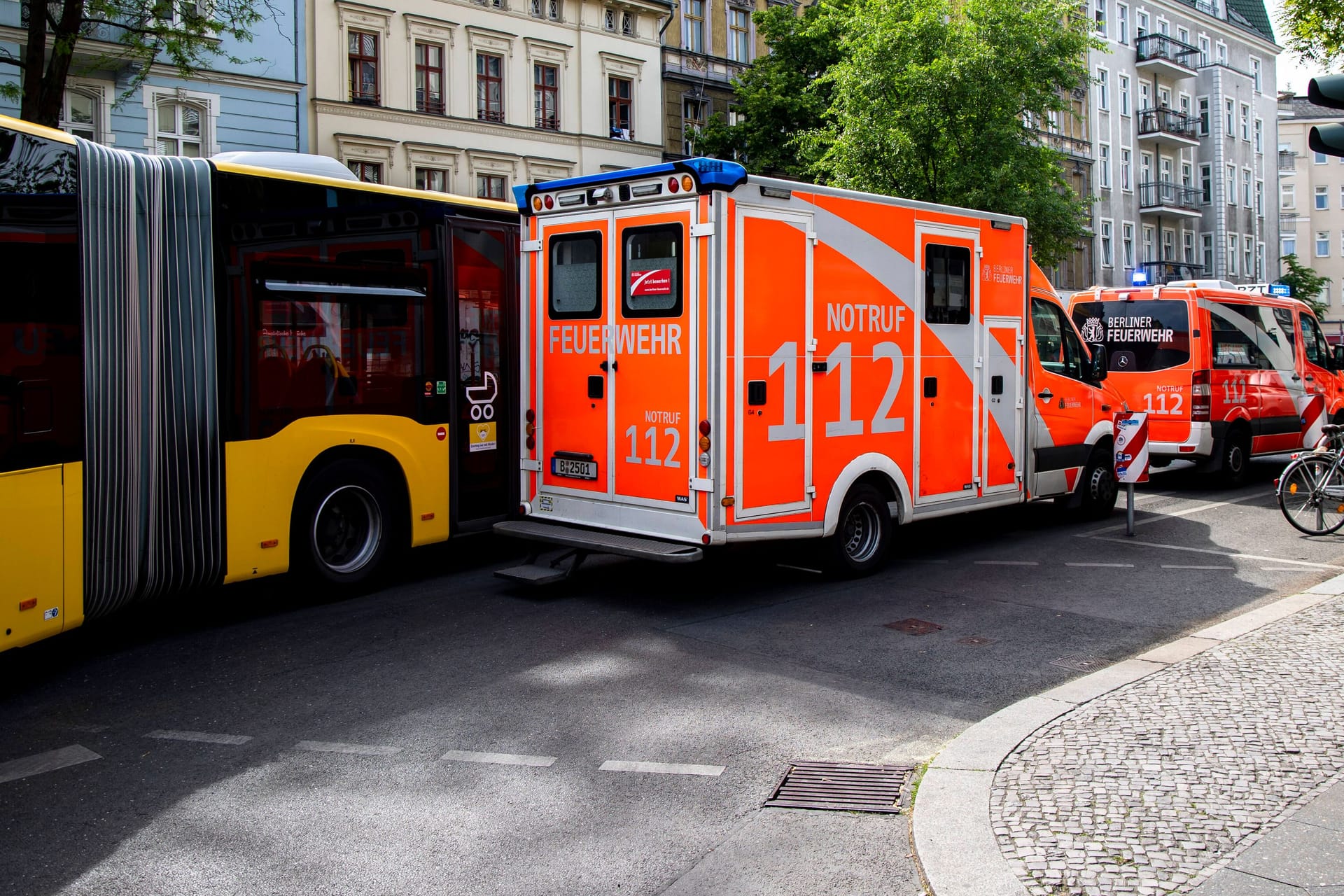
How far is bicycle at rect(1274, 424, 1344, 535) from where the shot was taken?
11422 mm

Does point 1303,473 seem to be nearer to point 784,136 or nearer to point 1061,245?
point 1061,245

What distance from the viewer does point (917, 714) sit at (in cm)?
Answer: 602

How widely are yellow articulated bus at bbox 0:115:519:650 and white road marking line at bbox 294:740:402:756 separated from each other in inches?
75.5

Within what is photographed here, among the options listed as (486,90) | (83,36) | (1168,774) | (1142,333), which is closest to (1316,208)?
(486,90)

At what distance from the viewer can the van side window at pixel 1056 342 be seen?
11.3 m

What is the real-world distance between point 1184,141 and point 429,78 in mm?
38894

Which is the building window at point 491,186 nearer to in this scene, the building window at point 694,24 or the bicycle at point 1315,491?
the building window at point 694,24

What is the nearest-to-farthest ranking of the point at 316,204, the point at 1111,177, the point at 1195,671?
the point at 1195,671 → the point at 316,204 → the point at 1111,177

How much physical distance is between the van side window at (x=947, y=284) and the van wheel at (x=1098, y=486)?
310cm

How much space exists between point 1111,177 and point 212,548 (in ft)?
162

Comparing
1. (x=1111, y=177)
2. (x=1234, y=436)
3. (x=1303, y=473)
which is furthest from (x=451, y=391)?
(x=1111, y=177)

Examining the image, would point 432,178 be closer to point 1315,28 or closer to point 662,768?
point 1315,28

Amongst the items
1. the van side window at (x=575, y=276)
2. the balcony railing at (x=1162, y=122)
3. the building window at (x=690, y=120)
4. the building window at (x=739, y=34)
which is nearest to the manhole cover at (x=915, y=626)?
the van side window at (x=575, y=276)

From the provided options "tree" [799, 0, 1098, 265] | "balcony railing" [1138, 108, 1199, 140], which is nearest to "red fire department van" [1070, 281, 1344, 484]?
"tree" [799, 0, 1098, 265]
